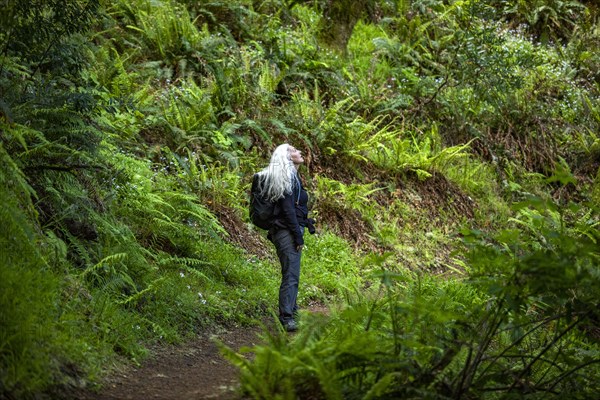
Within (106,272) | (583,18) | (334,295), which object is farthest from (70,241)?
(583,18)

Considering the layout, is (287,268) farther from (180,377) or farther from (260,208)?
(180,377)

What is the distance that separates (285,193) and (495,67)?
8987 mm

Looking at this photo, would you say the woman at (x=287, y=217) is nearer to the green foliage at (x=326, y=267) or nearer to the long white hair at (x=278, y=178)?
the long white hair at (x=278, y=178)

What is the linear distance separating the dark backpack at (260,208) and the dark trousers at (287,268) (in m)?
0.16

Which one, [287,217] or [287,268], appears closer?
[287,217]

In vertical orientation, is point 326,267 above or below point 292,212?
below

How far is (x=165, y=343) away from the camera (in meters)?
6.54

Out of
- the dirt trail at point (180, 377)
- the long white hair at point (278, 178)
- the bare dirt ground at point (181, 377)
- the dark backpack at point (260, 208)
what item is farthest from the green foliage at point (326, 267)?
the dirt trail at point (180, 377)

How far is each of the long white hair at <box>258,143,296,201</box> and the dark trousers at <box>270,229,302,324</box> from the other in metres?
0.43

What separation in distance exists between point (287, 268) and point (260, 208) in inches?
28.5

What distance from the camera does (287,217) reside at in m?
7.71

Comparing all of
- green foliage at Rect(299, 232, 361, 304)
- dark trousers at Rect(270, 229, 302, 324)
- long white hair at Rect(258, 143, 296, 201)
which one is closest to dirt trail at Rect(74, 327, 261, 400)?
dark trousers at Rect(270, 229, 302, 324)

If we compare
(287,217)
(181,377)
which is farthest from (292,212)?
(181,377)

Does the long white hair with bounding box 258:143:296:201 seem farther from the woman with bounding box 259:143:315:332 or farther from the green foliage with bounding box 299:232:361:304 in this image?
the green foliage with bounding box 299:232:361:304
